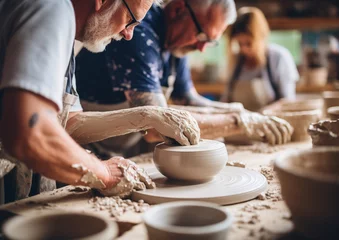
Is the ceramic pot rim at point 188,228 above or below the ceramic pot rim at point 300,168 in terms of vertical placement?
below

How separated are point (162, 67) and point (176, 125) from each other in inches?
45.6

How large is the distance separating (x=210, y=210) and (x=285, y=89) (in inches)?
→ 140

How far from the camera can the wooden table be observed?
1216 mm

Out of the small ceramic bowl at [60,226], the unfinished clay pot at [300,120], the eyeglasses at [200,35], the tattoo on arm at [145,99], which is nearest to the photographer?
the small ceramic bowl at [60,226]

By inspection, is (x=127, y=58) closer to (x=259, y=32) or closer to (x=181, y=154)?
(x=181, y=154)

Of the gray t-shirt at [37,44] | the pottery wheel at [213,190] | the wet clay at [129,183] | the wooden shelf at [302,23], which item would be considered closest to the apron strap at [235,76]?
the wooden shelf at [302,23]

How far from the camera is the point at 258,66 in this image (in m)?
4.63

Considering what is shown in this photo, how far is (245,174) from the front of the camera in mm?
1747

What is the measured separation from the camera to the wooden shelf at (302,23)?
5523 millimetres

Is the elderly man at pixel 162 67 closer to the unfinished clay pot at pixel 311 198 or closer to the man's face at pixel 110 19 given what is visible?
the man's face at pixel 110 19

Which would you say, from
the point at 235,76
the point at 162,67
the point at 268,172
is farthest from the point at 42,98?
the point at 235,76

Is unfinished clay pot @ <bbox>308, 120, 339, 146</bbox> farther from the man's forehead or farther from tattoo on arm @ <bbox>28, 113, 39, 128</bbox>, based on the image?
tattoo on arm @ <bbox>28, 113, 39, 128</bbox>

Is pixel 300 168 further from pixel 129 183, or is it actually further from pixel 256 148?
pixel 256 148

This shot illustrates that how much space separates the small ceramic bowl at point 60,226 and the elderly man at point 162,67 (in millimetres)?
1180
